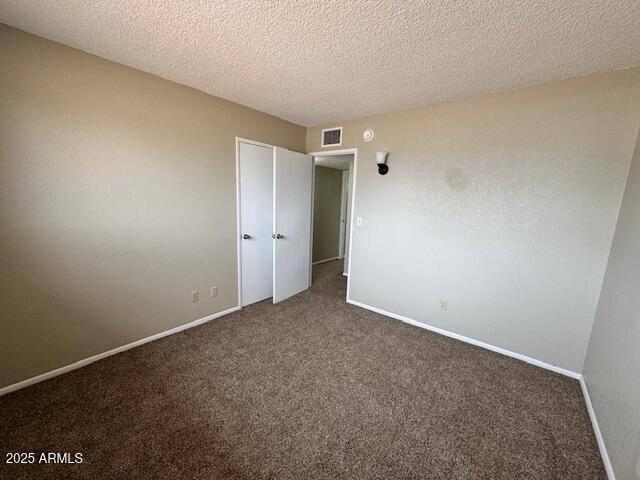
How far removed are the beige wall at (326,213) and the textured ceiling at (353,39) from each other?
3.18 m

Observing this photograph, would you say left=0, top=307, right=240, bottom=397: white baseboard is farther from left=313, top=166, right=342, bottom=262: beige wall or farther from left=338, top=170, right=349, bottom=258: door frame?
left=338, top=170, right=349, bottom=258: door frame

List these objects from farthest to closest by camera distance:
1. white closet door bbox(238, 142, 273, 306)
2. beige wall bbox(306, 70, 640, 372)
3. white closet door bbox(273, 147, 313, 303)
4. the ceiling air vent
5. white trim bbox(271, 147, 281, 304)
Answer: the ceiling air vent
white closet door bbox(273, 147, 313, 303)
white trim bbox(271, 147, 281, 304)
white closet door bbox(238, 142, 273, 306)
beige wall bbox(306, 70, 640, 372)

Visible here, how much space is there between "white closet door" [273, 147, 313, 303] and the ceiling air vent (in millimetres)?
322

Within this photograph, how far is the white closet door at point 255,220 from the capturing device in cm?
315

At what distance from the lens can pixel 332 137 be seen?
361 centimetres

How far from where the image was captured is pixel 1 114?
65.2 inches

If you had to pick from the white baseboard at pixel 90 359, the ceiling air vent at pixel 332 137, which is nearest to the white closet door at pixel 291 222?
the ceiling air vent at pixel 332 137

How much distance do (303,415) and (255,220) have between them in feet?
7.38

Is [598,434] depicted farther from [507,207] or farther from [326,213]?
[326,213]

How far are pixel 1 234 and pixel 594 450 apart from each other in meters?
3.92

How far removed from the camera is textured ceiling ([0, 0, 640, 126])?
141 centimetres

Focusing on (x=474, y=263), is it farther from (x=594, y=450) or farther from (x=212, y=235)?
(x=212, y=235)

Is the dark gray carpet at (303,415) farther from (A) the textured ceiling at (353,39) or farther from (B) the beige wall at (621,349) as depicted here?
(A) the textured ceiling at (353,39)

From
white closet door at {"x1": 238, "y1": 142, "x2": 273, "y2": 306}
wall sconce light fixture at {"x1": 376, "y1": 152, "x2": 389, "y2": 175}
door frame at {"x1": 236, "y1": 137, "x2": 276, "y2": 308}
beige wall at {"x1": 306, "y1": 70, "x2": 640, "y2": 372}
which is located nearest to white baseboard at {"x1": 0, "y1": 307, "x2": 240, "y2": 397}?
door frame at {"x1": 236, "y1": 137, "x2": 276, "y2": 308}
